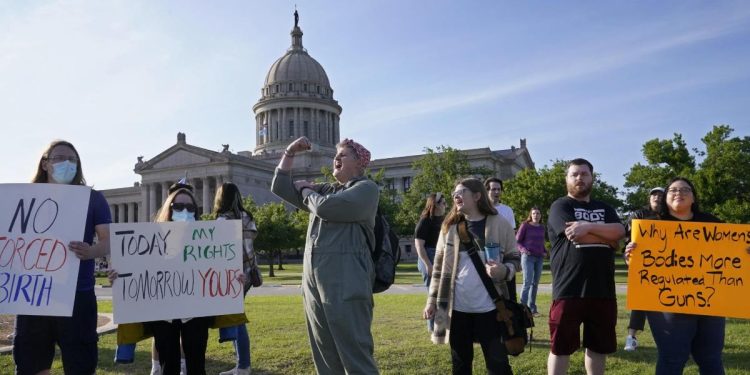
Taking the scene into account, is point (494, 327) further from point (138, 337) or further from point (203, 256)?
point (138, 337)

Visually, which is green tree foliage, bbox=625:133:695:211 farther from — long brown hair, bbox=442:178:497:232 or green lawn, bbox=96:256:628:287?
long brown hair, bbox=442:178:497:232

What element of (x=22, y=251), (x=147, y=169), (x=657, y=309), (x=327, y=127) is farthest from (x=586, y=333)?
(x=327, y=127)

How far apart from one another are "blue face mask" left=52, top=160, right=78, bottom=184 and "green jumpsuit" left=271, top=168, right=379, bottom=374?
2.09 metres

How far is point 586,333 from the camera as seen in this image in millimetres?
5988

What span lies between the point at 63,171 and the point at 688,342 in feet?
18.6

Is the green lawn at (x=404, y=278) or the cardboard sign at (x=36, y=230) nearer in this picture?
the cardboard sign at (x=36, y=230)

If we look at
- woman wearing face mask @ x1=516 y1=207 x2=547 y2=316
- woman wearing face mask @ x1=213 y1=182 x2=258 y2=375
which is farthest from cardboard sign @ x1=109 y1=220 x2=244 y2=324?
woman wearing face mask @ x1=516 y1=207 x2=547 y2=316

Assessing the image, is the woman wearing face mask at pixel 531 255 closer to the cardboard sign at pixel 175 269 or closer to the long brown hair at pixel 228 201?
the long brown hair at pixel 228 201

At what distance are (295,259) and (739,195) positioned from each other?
1946 inches

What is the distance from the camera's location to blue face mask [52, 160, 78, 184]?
5.64 metres

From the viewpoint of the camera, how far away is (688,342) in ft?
19.0

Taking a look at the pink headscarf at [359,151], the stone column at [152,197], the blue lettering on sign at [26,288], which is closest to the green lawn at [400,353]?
the blue lettering on sign at [26,288]

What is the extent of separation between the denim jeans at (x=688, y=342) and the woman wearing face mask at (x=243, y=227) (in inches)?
168

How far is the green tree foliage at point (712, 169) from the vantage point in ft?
132
